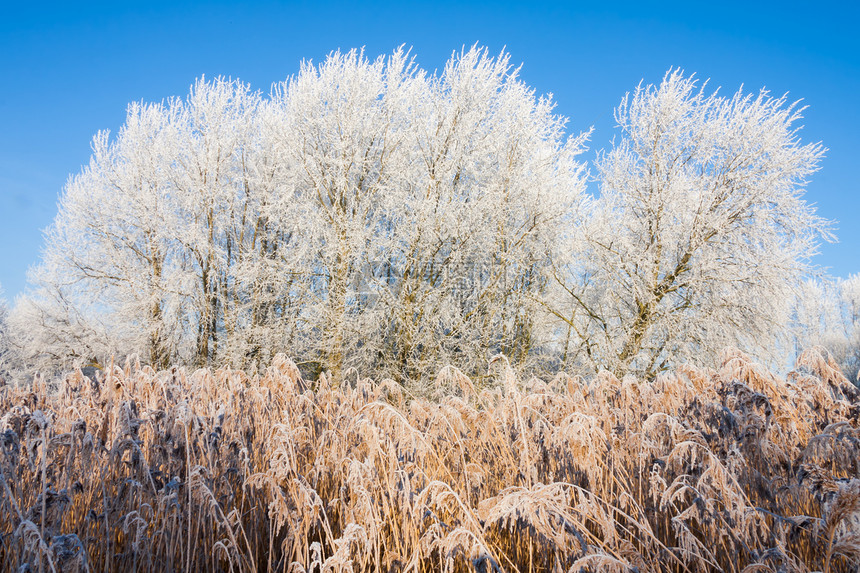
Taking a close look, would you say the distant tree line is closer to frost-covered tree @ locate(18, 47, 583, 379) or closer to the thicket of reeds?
frost-covered tree @ locate(18, 47, 583, 379)

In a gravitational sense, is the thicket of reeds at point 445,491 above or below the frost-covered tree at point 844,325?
below

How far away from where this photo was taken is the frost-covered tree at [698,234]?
12.1 m

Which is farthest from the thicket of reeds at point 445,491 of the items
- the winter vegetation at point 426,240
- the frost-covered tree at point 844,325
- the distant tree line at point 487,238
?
the frost-covered tree at point 844,325

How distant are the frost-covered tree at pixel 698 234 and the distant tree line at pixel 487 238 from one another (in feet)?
0.18

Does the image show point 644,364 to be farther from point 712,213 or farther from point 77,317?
point 77,317

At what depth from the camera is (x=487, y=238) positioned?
1234 centimetres

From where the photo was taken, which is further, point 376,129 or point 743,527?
point 376,129

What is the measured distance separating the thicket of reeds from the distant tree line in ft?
27.6

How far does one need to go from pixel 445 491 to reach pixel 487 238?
1112 centimetres

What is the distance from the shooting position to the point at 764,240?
1248 cm

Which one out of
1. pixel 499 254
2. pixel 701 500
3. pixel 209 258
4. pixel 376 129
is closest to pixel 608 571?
pixel 701 500

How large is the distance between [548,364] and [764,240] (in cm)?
696

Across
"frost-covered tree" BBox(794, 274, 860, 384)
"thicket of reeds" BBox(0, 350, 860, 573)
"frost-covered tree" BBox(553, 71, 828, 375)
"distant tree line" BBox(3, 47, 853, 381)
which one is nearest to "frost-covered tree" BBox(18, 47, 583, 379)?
"distant tree line" BBox(3, 47, 853, 381)

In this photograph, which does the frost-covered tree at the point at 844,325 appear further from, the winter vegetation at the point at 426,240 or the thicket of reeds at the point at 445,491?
the thicket of reeds at the point at 445,491
